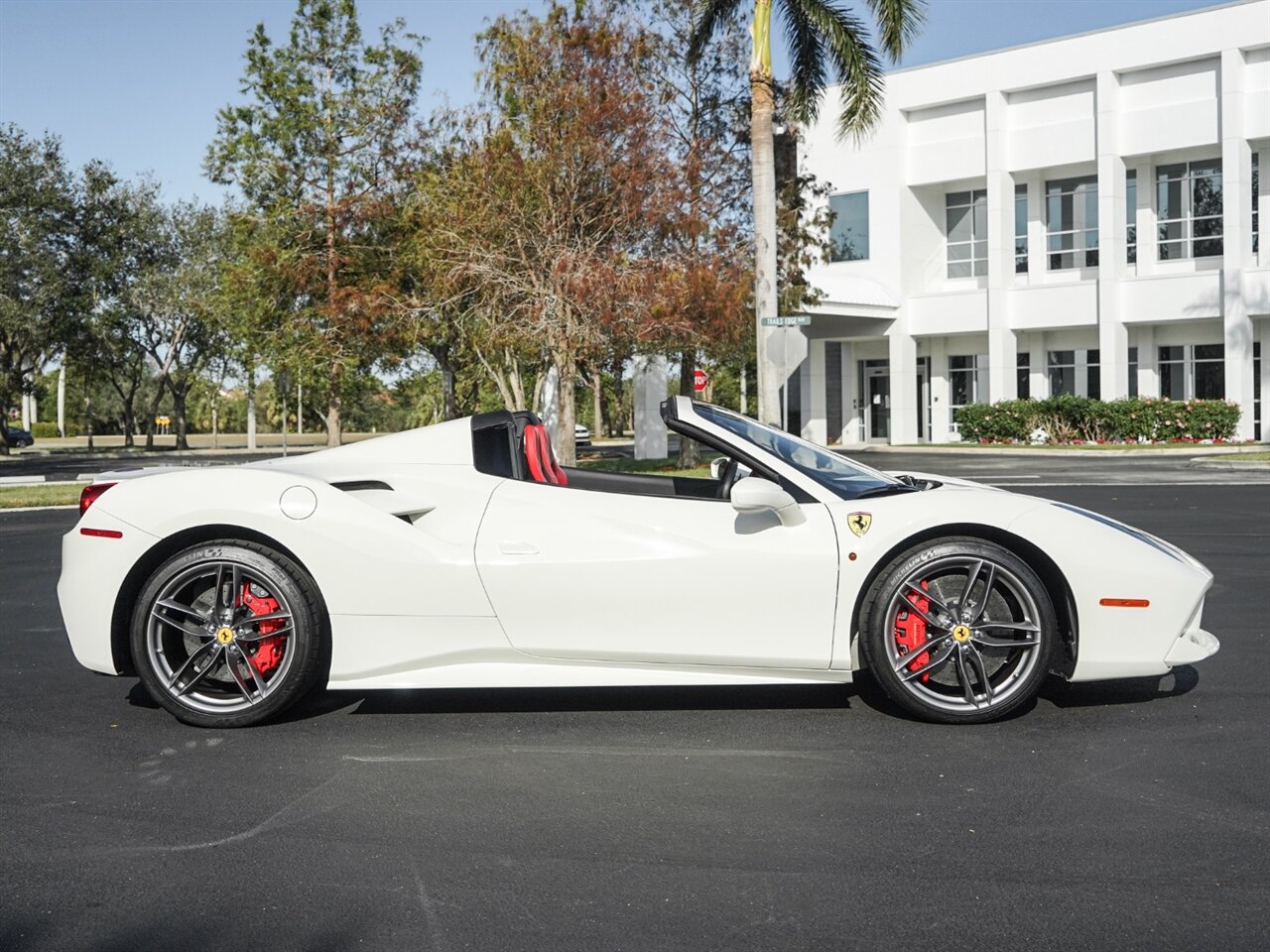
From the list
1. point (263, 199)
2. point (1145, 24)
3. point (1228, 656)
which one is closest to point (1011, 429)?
point (1145, 24)

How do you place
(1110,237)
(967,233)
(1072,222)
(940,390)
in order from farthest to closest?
(940,390)
(967,233)
(1072,222)
(1110,237)

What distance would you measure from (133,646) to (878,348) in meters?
37.5

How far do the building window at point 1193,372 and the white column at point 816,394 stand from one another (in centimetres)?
1016

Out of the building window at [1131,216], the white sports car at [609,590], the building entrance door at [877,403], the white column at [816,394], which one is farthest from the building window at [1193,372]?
the white sports car at [609,590]

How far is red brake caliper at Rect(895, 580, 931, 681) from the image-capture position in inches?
195

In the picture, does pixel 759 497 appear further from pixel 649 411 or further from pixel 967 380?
pixel 967 380

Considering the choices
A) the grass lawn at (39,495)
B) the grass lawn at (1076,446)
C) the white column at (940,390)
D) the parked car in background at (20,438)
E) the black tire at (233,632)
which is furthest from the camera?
the parked car in background at (20,438)

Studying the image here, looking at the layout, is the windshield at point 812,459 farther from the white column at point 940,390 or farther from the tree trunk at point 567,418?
the white column at point 940,390

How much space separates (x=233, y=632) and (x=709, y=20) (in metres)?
19.3

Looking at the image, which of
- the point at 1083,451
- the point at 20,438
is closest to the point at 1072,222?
the point at 1083,451

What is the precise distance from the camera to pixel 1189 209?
36.3m

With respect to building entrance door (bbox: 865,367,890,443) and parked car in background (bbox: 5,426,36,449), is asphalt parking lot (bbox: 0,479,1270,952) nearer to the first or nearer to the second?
building entrance door (bbox: 865,367,890,443)

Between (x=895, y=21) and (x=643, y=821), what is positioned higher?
(x=895, y=21)

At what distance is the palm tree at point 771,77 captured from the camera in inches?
797
